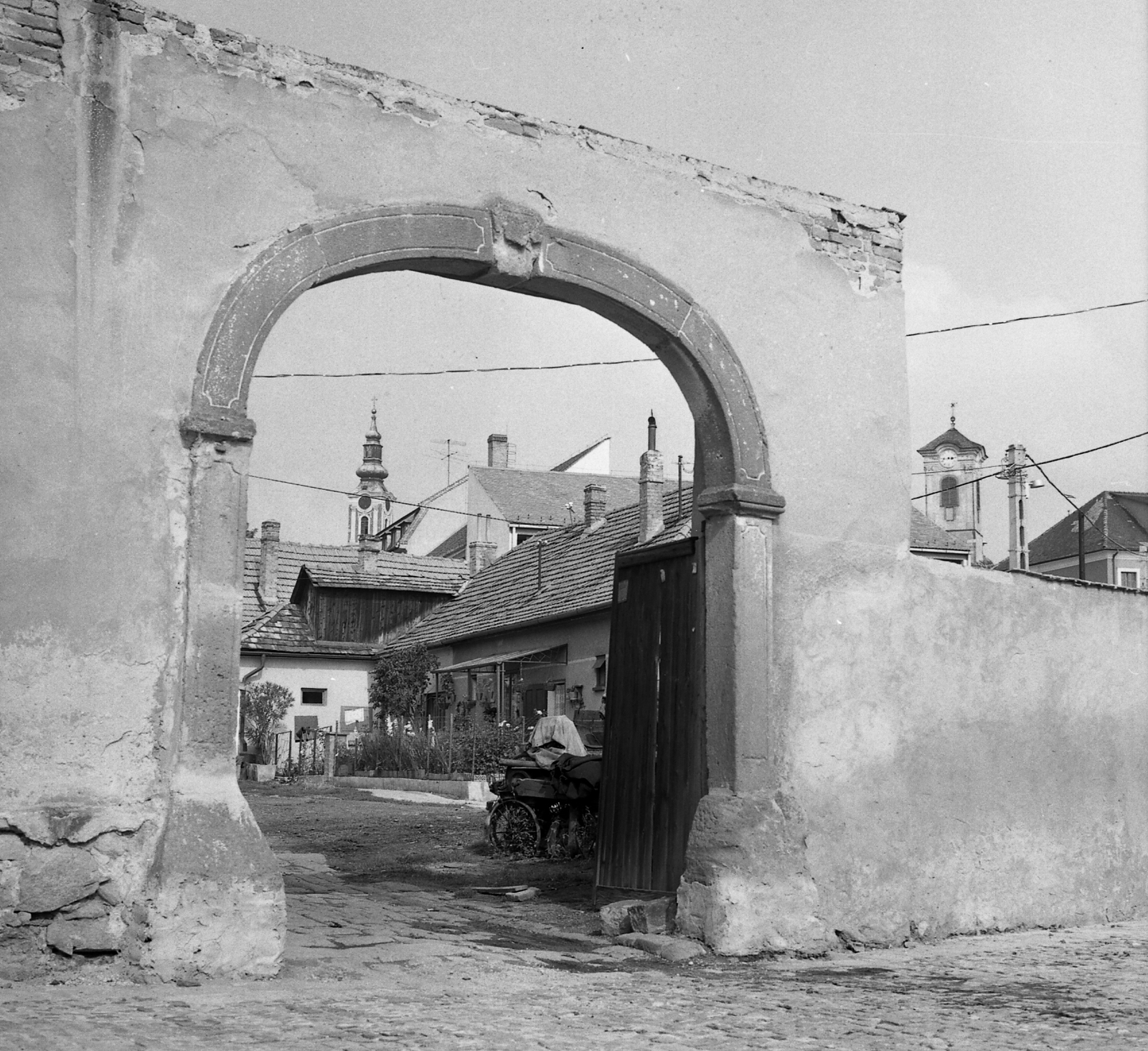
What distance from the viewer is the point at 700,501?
7.50 m

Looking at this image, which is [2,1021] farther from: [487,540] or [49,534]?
[487,540]

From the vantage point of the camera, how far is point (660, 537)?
25344mm

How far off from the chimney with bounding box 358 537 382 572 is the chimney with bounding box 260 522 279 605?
4.15 m

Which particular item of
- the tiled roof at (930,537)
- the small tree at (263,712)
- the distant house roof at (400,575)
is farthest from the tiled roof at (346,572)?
the tiled roof at (930,537)

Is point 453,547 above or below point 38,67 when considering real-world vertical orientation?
above

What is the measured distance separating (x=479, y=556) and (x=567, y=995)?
104 ft

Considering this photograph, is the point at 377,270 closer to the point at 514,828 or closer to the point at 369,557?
the point at 514,828

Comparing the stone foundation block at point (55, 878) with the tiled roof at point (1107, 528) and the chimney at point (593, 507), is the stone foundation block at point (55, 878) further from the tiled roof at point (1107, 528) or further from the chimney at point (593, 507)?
the tiled roof at point (1107, 528)

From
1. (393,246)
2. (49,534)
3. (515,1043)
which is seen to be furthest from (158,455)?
(515,1043)

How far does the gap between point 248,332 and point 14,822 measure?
2.34 m

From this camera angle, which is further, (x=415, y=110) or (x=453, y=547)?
(x=453, y=547)

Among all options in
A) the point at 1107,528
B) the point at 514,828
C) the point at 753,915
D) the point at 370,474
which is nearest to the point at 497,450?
the point at 1107,528

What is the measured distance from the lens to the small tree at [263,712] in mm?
30766

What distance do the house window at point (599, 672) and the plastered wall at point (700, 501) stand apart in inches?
606
